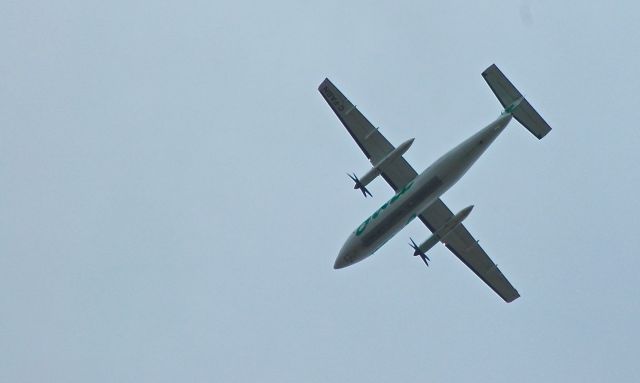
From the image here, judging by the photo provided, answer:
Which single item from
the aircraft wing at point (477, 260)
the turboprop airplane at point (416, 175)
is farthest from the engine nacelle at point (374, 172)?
the aircraft wing at point (477, 260)

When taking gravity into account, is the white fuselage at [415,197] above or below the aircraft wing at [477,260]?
above

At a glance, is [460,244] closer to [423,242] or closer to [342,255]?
[423,242]

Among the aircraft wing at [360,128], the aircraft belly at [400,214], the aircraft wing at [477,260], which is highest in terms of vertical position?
the aircraft wing at [360,128]

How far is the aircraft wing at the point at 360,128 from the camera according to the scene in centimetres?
5747

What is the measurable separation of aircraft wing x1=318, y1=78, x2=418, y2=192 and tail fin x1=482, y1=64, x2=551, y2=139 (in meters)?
6.01

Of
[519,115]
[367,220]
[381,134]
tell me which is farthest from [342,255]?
[519,115]

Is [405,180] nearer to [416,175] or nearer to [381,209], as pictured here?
[416,175]

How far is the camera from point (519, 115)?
55969 millimetres

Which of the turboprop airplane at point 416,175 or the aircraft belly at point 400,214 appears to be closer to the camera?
the turboprop airplane at point 416,175

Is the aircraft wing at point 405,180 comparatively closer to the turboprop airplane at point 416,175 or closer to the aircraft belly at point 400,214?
the turboprop airplane at point 416,175

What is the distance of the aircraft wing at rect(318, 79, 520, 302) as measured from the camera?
5759cm

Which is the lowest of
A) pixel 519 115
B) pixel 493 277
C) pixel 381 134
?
pixel 493 277

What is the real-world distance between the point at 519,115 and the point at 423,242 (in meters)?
9.05

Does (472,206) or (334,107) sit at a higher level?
(334,107)
